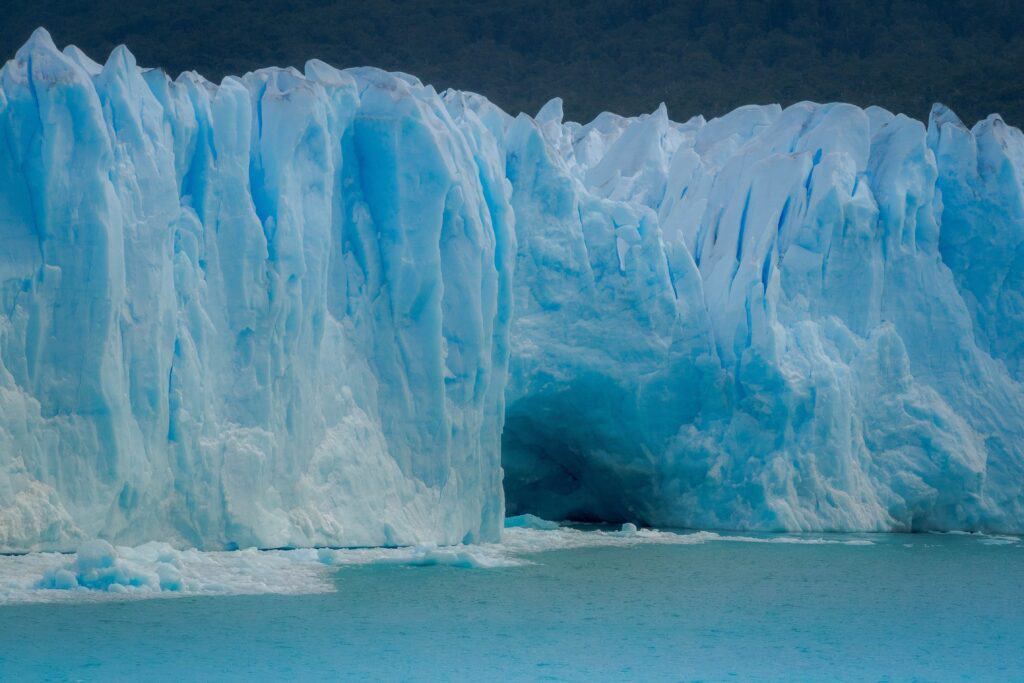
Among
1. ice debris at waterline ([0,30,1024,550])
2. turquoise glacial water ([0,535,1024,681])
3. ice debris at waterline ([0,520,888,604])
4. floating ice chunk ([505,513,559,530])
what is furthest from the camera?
floating ice chunk ([505,513,559,530])

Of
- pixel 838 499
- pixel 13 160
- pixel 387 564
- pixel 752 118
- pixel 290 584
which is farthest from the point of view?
pixel 752 118

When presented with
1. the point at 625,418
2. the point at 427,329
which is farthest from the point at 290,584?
the point at 625,418

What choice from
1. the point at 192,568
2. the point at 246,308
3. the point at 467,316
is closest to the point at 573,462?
the point at 467,316

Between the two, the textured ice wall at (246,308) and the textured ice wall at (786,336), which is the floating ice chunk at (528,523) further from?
the textured ice wall at (246,308)

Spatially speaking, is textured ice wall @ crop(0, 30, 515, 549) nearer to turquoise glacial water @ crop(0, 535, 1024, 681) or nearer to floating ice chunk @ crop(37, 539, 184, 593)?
floating ice chunk @ crop(37, 539, 184, 593)

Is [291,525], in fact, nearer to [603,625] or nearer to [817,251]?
[603,625]

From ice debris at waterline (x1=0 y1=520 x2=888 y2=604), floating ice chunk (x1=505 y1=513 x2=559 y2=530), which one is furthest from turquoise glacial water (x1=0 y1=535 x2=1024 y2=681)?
floating ice chunk (x1=505 y1=513 x2=559 y2=530)
